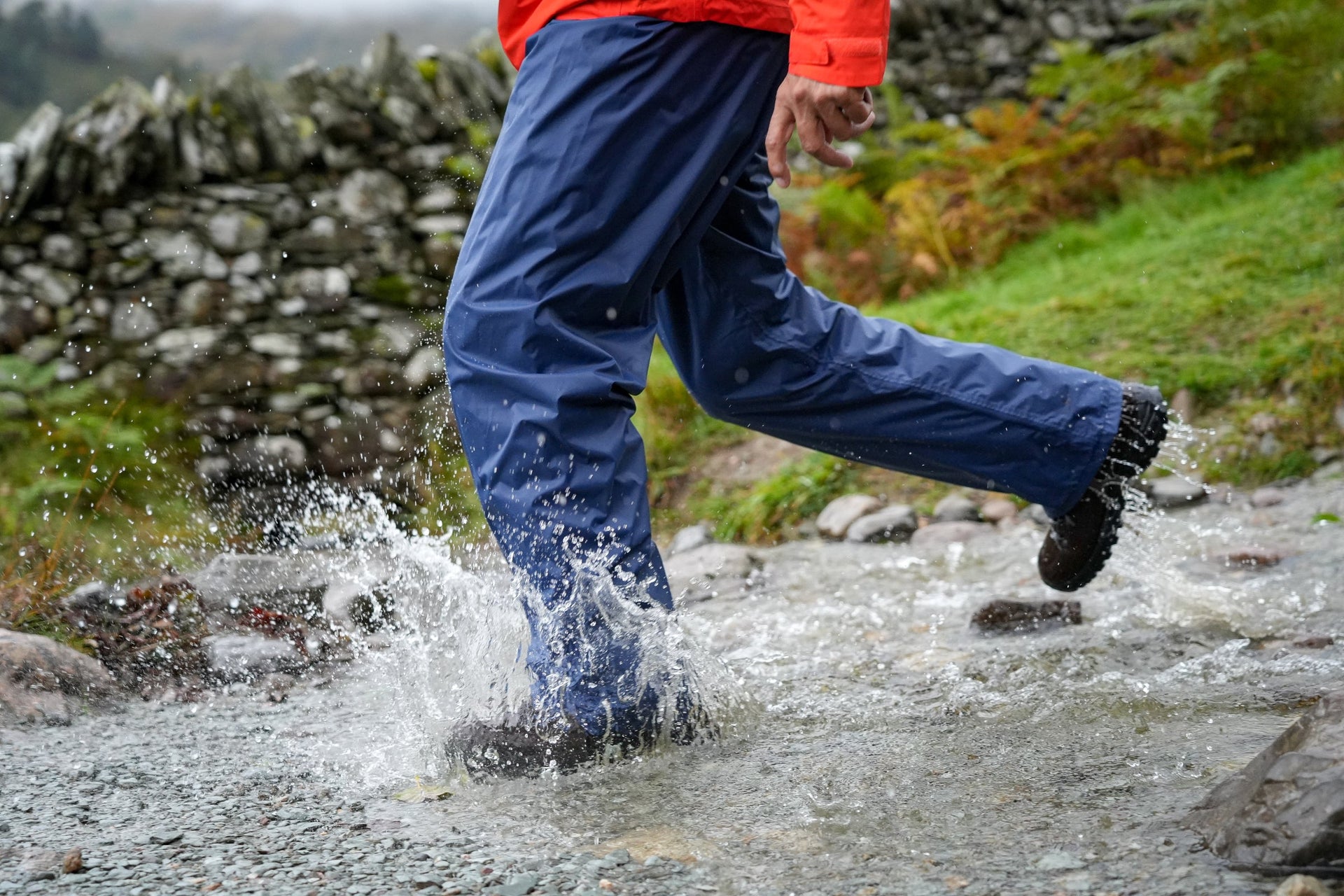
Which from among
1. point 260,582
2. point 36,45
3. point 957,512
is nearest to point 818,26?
point 957,512

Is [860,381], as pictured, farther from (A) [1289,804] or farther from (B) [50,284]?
(B) [50,284]

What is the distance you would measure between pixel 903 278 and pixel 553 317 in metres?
4.75

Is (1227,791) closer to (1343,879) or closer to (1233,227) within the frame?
(1343,879)

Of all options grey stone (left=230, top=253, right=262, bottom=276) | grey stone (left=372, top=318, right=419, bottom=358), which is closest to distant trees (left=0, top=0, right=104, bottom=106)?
grey stone (left=230, top=253, right=262, bottom=276)

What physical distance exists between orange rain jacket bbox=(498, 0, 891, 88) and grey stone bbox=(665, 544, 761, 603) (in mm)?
1606

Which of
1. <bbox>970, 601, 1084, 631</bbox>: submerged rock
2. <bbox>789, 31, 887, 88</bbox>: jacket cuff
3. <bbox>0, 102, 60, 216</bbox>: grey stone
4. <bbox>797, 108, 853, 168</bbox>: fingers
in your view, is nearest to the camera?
<bbox>789, 31, 887, 88</bbox>: jacket cuff

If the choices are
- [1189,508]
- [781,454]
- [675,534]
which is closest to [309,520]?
[675,534]

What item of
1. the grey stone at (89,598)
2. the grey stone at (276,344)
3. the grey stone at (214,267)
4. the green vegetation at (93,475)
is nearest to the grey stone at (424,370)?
the grey stone at (276,344)

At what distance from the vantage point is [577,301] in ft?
5.41

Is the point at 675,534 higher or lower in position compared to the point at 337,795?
lower

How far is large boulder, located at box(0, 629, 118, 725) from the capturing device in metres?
2.13

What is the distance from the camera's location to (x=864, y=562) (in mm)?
3168

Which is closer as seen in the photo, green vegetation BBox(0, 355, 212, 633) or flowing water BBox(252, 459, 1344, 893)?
flowing water BBox(252, 459, 1344, 893)

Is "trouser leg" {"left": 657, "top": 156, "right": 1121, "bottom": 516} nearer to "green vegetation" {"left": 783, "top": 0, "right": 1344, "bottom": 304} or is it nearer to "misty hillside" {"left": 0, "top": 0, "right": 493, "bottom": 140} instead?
"green vegetation" {"left": 783, "top": 0, "right": 1344, "bottom": 304}
